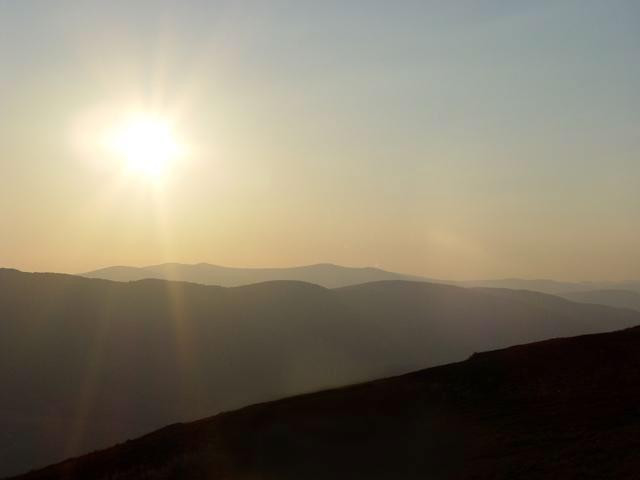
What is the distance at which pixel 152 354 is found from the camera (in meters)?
130

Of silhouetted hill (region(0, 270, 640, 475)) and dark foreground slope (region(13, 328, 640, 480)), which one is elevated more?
silhouetted hill (region(0, 270, 640, 475))

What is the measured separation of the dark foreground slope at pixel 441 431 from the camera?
18.3m

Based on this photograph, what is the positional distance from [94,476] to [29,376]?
4004 inches

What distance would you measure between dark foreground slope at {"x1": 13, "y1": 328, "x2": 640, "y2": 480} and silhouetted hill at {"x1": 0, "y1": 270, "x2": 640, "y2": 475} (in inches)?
2777

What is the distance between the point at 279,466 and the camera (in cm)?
2036

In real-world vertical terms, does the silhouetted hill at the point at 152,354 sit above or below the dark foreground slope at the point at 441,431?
above

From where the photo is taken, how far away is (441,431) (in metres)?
21.7

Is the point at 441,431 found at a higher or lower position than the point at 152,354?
lower

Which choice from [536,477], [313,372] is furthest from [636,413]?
[313,372]

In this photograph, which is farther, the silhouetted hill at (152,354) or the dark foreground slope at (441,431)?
the silhouetted hill at (152,354)

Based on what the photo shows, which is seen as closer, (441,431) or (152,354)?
(441,431)

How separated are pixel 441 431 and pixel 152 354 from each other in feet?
380

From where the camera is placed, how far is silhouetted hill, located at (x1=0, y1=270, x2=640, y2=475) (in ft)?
330

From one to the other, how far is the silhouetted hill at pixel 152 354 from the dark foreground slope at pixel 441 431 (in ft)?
231
